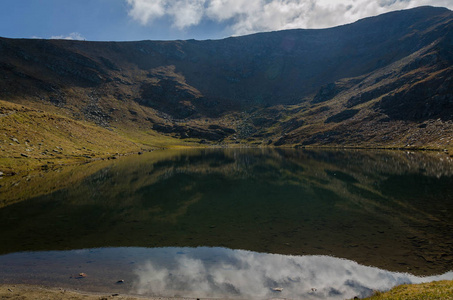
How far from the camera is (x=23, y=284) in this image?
1873 centimetres

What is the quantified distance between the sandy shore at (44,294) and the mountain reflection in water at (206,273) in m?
0.86

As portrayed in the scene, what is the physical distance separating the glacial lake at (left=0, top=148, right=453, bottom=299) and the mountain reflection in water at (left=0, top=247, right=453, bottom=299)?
0.09 meters

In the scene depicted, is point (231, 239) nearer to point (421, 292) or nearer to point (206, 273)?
point (206, 273)

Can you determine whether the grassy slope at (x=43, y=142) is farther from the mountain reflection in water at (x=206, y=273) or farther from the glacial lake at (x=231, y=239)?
the mountain reflection in water at (x=206, y=273)

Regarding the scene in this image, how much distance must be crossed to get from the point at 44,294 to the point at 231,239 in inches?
647

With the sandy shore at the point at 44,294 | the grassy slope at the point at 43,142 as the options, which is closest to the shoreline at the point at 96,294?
the sandy shore at the point at 44,294

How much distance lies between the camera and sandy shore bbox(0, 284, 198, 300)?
16581mm

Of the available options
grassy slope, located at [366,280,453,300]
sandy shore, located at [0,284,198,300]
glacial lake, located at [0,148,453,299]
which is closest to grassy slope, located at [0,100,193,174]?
glacial lake, located at [0,148,453,299]

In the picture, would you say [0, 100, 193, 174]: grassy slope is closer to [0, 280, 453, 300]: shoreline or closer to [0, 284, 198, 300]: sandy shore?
[0, 284, 198, 300]: sandy shore

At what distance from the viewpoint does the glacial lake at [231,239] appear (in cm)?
1933

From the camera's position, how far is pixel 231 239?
27703 millimetres

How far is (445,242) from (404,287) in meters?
12.1

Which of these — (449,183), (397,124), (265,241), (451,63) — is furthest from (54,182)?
(451,63)

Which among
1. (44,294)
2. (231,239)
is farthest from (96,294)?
(231,239)
